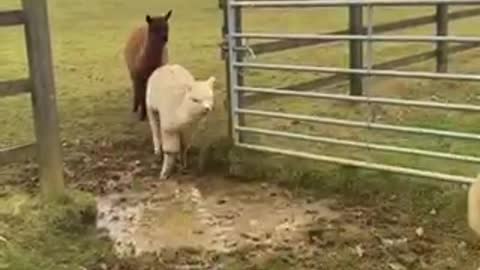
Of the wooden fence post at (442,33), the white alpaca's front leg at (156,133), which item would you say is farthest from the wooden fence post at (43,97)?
the wooden fence post at (442,33)

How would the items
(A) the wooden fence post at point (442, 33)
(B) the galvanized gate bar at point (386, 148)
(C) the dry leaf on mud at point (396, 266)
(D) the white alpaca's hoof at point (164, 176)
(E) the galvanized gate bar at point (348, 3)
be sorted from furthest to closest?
(A) the wooden fence post at point (442, 33) < (D) the white alpaca's hoof at point (164, 176) < (B) the galvanized gate bar at point (386, 148) < (E) the galvanized gate bar at point (348, 3) < (C) the dry leaf on mud at point (396, 266)

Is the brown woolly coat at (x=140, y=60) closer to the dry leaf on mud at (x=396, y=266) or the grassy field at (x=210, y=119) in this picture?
the grassy field at (x=210, y=119)

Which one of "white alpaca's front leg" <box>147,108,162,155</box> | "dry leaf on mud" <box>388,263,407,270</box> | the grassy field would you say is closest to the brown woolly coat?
the grassy field

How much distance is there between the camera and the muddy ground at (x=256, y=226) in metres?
3.96

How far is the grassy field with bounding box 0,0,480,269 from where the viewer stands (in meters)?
5.33

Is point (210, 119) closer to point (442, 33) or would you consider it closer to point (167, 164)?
point (167, 164)

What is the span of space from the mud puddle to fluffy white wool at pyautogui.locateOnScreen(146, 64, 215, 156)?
35cm

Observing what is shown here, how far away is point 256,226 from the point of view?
4.52 metres

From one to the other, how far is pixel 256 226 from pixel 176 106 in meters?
1.25

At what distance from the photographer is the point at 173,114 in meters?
5.47

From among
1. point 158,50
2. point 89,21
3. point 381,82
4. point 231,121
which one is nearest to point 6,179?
point 231,121

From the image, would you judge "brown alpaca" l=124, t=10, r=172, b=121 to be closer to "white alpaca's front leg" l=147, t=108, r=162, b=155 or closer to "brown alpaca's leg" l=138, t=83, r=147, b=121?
"brown alpaca's leg" l=138, t=83, r=147, b=121

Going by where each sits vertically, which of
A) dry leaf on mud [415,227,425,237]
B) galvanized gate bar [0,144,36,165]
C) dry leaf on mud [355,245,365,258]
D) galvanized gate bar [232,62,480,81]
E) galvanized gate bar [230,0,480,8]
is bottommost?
dry leaf on mud [355,245,365,258]

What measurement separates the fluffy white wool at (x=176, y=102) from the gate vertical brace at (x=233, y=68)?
0.18m
